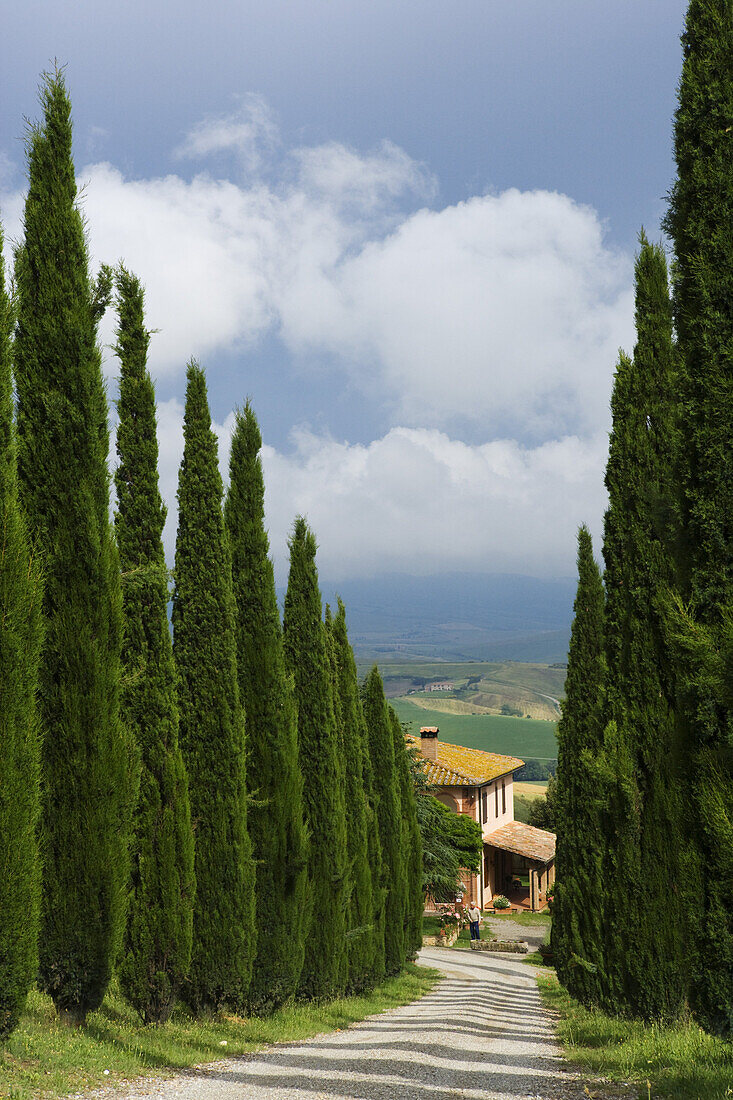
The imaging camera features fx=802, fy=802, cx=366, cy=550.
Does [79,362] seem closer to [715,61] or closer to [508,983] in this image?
[715,61]

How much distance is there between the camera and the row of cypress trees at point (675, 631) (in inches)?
267

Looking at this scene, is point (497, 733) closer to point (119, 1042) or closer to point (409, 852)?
point (409, 852)

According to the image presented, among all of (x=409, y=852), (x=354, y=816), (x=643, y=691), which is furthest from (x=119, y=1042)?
(x=409, y=852)

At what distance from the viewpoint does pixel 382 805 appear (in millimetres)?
21984

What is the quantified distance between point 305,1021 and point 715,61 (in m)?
13.5

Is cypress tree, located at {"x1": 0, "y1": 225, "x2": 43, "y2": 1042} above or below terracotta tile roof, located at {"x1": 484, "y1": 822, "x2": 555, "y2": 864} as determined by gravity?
above

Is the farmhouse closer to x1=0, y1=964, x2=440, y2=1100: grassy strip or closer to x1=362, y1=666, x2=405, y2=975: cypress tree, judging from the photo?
x1=362, y1=666, x2=405, y2=975: cypress tree

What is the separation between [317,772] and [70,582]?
8.46m

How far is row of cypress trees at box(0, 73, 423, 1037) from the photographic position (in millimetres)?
7480

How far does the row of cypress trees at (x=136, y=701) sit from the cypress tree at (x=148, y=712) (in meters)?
0.03

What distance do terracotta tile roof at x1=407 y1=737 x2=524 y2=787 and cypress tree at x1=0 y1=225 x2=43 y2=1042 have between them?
34.1 metres

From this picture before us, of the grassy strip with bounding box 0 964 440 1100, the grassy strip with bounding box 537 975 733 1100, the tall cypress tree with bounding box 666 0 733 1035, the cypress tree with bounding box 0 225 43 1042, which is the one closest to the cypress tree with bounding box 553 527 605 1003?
the grassy strip with bounding box 537 975 733 1100

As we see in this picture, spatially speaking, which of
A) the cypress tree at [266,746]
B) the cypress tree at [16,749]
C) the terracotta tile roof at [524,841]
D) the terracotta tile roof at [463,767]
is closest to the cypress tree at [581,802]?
the cypress tree at [266,746]

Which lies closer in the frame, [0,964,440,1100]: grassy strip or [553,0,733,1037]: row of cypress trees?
[0,964,440,1100]: grassy strip
